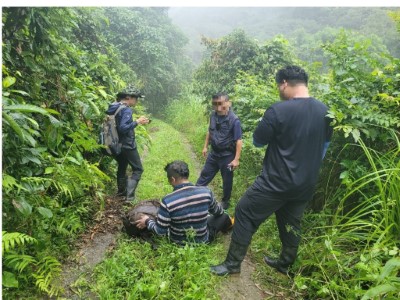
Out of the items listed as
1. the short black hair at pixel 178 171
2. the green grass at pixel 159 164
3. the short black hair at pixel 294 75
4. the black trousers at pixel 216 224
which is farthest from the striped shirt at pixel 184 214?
the green grass at pixel 159 164

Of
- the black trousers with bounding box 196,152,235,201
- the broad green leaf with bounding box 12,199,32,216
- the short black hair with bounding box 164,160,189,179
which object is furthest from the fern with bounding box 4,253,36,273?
the black trousers with bounding box 196,152,235,201

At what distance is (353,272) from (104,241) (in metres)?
2.69

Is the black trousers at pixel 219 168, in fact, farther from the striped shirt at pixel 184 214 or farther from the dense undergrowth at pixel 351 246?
the striped shirt at pixel 184 214

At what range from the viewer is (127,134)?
4676mm

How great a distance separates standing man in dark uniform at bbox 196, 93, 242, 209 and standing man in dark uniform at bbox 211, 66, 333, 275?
5.09 ft

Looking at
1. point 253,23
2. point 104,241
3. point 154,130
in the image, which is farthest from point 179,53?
point 104,241

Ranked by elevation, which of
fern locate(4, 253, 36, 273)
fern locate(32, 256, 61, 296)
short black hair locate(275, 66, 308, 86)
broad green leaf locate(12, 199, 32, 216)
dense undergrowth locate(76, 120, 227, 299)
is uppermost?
short black hair locate(275, 66, 308, 86)

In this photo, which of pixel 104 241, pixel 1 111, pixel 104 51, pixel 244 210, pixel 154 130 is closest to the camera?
pixel 1 111

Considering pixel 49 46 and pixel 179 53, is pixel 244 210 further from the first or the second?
pixel 179 53

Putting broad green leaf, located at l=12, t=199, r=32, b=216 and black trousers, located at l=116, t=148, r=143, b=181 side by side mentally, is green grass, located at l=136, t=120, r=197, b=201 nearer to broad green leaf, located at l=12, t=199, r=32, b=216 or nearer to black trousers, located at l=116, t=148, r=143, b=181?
black trousers, located at l=116, t=148, r=143, b=181

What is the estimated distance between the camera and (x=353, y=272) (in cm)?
285

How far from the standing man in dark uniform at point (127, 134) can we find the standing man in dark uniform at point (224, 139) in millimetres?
1049

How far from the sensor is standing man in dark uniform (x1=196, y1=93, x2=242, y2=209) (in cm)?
468

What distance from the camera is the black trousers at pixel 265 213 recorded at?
10.2 ft
